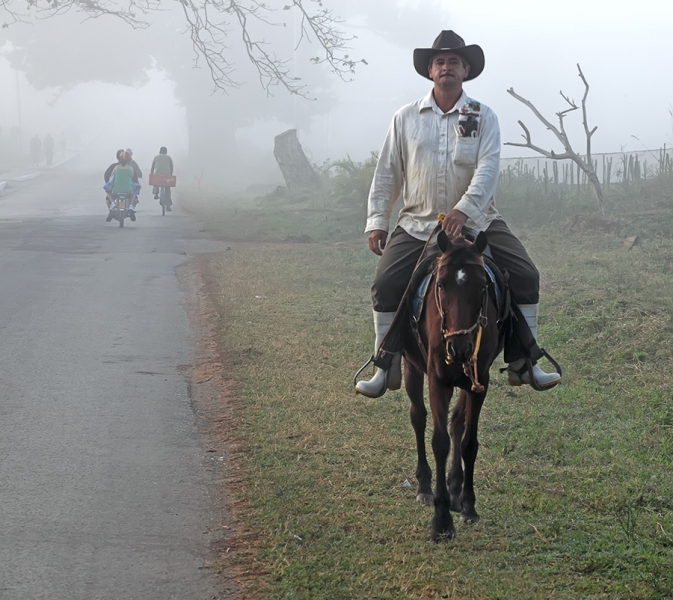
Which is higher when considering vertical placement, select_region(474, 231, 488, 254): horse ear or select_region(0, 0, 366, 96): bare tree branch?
select_region(0, 0, 366, 96): bare tree branch

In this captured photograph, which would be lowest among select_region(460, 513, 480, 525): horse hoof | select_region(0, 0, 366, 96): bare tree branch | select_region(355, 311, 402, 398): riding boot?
select_region(460, 513, 480, 525): horse hoof

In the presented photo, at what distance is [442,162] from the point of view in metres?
5.14

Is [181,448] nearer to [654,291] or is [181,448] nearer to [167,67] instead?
[654,291]

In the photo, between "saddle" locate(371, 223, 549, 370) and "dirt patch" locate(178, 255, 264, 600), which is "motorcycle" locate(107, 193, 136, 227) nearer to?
"dirt patch" locate(178, 255, 264, 600)

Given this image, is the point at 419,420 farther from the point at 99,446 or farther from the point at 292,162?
the point at 292,162

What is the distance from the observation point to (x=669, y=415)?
6.41 meters

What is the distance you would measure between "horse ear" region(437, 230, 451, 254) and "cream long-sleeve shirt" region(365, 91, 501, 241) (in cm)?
44

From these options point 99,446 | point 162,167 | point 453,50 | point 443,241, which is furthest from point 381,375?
point 162,167

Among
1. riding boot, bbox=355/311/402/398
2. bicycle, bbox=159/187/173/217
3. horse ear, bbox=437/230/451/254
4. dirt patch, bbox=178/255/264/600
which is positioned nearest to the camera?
dirt patch, bbox=178/255/264/600

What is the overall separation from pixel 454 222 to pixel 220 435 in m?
2.46

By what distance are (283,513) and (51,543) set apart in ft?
3.93

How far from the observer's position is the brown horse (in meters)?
4.40

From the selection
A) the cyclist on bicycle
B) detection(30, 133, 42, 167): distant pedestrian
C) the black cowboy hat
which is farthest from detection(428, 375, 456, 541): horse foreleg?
detection(30, 133, 42, 167): distant pedestrian

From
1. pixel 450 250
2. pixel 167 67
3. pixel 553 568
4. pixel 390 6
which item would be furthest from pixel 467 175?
pixel 167 67
